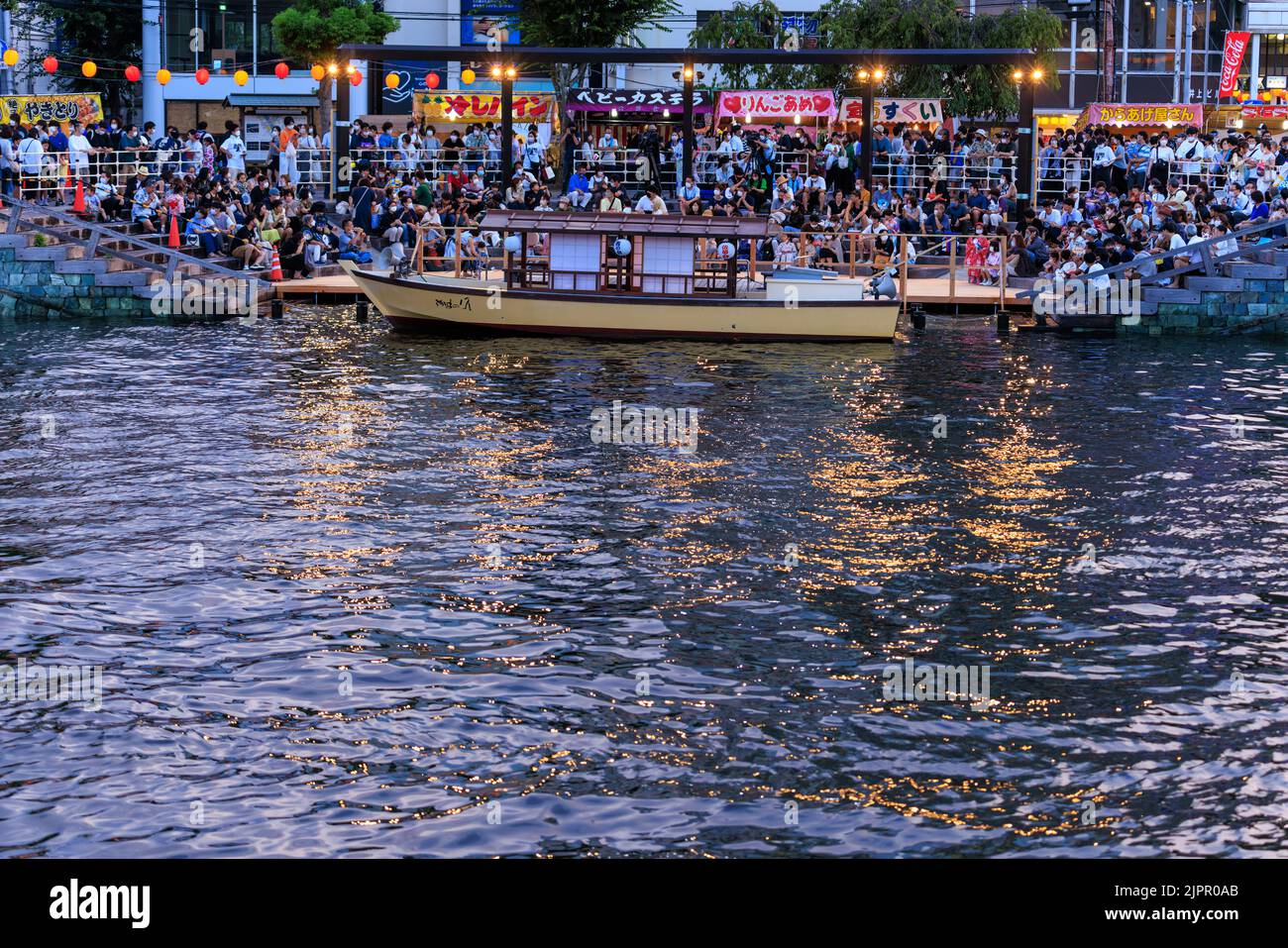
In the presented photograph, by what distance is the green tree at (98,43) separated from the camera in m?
64.9

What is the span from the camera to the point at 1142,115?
177 ft

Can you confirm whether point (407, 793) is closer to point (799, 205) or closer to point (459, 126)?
point (799, 205)

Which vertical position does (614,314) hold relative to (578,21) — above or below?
below

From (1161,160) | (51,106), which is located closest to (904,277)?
(1161,160)

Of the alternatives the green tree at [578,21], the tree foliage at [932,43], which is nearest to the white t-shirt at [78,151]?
the green tree at [578,21]

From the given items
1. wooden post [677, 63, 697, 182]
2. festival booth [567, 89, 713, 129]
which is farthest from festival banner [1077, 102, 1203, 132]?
wooden post [677, 63, 697, 182]

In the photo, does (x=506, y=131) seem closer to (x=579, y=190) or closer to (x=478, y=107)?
(x=579, y=190)

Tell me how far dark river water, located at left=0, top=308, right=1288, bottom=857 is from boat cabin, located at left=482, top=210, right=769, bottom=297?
689cm

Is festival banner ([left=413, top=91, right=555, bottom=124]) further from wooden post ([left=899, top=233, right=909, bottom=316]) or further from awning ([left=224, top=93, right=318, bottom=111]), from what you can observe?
wooden post ([left=899, top=233, right=909, bottom=316])

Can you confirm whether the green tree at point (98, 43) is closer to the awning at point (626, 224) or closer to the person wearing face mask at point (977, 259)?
the awning at point (626, 224)

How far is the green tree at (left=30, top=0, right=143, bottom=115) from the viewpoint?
64938mm

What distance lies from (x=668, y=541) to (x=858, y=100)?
115 ft

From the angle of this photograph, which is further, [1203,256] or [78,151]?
[78,151]

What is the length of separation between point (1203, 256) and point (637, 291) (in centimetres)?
1218
